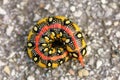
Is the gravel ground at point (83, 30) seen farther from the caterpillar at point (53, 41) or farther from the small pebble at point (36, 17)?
the caterpillar at point (53, 41)

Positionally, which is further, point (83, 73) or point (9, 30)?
point (9, 30)

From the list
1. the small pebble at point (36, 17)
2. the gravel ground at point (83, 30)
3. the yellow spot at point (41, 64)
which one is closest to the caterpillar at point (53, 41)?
the yellow spot at point (41, 64)

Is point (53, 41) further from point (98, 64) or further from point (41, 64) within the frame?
point (98, 64)

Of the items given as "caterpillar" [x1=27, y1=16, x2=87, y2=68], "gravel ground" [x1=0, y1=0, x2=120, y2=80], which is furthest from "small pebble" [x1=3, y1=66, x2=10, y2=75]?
"caterpillar" [x1=27, y1=16, x2=87, y2=68]

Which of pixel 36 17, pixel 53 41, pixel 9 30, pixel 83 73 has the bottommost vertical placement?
pixel 83 73

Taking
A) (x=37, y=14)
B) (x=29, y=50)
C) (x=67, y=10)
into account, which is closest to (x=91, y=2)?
(x=67, y=10)

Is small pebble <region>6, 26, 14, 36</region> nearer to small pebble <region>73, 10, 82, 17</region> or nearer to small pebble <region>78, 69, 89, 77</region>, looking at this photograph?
small pebble <region>73, 10, 82, 17</region>

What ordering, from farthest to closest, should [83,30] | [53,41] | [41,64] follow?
1. [83,30]
2. [53,41]
3. [41,64]

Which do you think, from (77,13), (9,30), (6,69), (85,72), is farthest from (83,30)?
(6,69)
